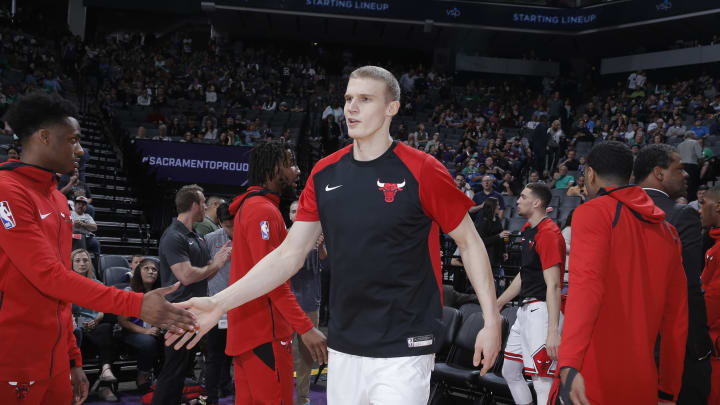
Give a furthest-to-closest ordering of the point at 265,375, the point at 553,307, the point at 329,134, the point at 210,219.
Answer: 1. the point at 329,134
2. the point at 210,219
3. the point at 553,307
4. the point at 265,375

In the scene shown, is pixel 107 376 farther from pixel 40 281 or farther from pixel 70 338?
pixel 40 281

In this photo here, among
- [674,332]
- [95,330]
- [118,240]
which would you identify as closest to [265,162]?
[674,332]

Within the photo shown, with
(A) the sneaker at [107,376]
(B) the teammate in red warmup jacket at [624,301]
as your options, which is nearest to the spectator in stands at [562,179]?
(A) the sneaker at [107,376]

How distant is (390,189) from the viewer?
281cm

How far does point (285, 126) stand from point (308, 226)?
15725mm

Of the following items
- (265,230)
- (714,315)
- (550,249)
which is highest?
(265,230)

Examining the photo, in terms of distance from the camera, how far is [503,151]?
17766 mm

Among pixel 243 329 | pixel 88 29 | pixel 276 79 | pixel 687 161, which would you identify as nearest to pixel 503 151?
pixel 687 161

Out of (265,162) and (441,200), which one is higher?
(265,162)

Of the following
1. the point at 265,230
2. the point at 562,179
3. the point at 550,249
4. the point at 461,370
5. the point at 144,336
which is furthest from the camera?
the point at 562,179

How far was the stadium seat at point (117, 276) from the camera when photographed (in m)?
7.98

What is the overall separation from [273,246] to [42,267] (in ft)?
4.54

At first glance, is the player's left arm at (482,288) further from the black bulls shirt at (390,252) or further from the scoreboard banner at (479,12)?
the scoreboard banner at (479,12)

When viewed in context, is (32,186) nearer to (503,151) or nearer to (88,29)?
(503,151)
